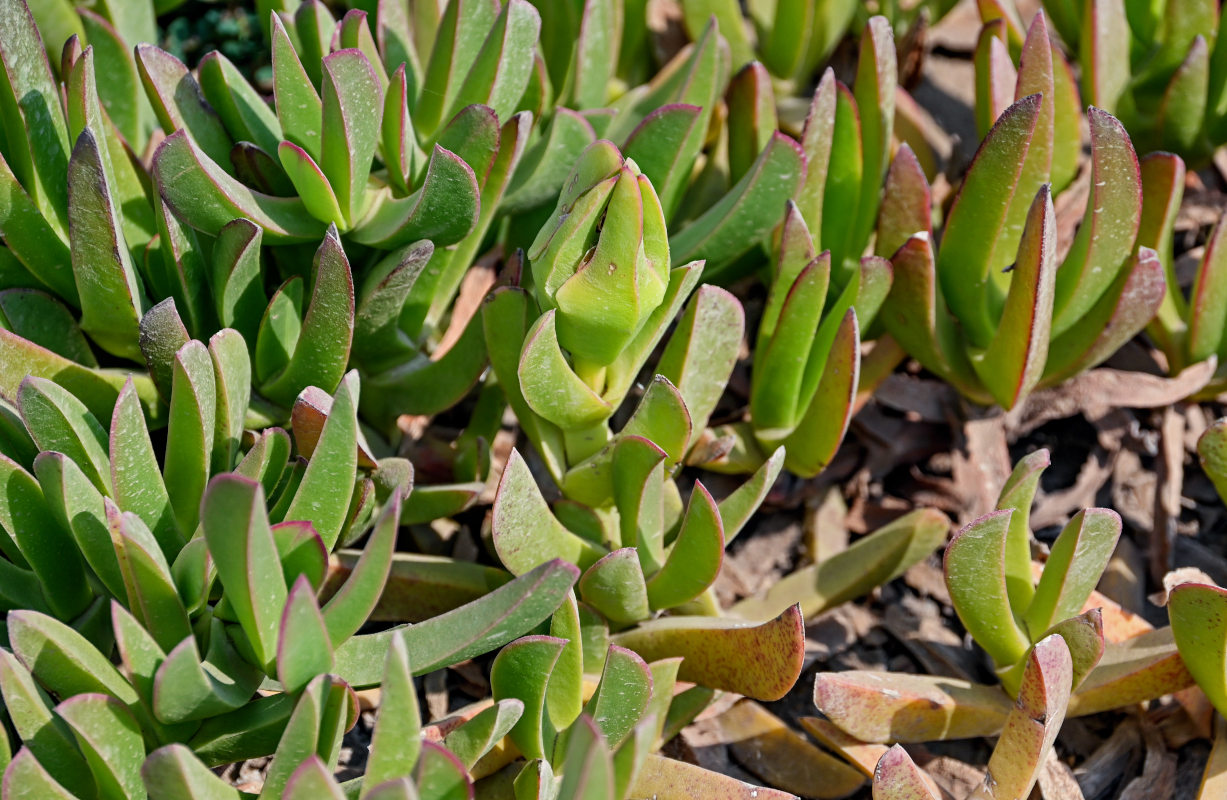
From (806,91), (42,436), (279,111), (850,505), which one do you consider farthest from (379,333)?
(806,91)

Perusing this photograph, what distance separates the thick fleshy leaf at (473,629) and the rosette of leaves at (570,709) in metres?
0.04

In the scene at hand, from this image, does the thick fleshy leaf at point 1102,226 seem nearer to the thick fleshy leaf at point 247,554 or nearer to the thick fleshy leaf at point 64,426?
the thick fleshy leaf at point 247,554

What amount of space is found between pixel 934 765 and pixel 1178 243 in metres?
0.94

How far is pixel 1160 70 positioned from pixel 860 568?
0.85 metres

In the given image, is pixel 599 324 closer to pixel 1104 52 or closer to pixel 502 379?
pixel 502 379

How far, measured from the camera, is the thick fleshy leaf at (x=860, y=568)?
53.3 inches

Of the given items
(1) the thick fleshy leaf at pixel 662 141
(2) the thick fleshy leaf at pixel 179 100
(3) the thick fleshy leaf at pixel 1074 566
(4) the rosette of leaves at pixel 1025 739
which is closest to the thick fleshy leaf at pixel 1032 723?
(4) the rosette of leaves at pixel 1025 739

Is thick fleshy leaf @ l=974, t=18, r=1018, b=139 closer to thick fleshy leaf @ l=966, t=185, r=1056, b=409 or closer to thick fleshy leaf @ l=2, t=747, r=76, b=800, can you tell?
thick fleshy leaf @ l=966, t=185, r=1056, b=409

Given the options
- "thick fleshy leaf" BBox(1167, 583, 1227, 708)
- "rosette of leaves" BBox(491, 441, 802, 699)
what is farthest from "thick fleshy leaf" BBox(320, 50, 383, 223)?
"thick fleshy leaf" BBox(1167, 583, 1227, 708)

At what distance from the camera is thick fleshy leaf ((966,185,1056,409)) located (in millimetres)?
1209

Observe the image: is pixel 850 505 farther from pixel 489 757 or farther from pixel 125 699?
pixel 125 699

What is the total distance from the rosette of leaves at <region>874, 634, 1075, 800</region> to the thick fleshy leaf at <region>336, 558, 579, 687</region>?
37 centimetres

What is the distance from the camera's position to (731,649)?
117 cm

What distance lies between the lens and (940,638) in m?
1.45
